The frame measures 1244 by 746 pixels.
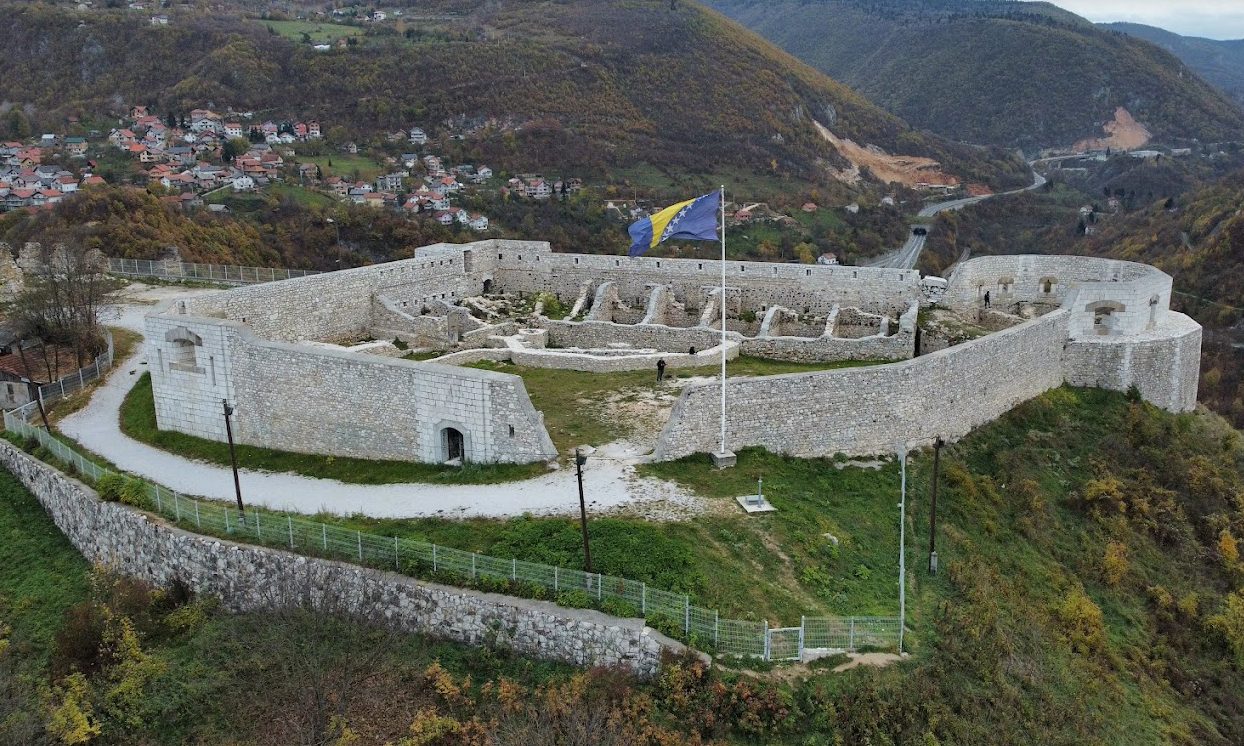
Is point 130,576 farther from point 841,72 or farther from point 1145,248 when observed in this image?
point 841,72

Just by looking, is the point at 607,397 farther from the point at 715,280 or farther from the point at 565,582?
the point at 715,280

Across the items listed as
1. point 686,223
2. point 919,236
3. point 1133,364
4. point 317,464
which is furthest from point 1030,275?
point 919,236

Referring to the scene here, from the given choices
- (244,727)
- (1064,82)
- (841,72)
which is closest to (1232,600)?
(244,727)

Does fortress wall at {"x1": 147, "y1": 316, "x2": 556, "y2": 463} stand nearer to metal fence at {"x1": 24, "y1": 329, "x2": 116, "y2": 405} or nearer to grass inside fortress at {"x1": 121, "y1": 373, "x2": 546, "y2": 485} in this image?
grass inside fortress at {"x1": 121, "y1": 373, "x2": 546, "y2": 485}

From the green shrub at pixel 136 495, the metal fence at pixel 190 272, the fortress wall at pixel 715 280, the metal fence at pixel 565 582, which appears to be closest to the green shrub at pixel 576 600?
the metal fence at pixel 565 582

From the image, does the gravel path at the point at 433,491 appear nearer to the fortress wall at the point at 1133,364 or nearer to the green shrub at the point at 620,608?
the green shrub at the point at 620,608

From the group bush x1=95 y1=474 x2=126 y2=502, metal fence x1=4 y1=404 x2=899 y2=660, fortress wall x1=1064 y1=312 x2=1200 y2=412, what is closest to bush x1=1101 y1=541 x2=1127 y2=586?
fortress wall x1=1064 y1=312 x2=1200 y2=412
